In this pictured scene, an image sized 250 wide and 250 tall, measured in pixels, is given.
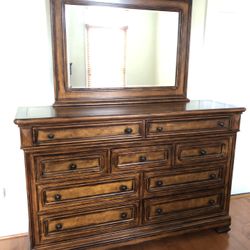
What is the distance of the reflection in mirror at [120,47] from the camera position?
1.96 meters

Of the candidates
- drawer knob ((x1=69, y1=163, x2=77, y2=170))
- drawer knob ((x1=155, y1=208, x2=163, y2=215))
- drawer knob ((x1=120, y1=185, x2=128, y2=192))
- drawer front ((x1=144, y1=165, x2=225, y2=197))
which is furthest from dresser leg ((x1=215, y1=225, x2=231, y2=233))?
drawer knob ((x1=69, y1=163, x2=77, y2=170))

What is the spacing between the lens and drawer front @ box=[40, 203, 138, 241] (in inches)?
69.0

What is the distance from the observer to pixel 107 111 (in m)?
1.82

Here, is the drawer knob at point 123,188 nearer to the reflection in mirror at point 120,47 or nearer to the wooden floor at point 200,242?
the wooden floor at point 200,242

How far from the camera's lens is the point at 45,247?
1.76 metres

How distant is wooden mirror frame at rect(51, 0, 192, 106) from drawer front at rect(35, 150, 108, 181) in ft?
1.54

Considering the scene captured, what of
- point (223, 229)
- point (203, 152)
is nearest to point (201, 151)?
point (203, 152)

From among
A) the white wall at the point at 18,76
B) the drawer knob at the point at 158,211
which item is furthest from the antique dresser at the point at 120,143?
the white wall at the point at 18,76

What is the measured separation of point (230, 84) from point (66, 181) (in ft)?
5.98

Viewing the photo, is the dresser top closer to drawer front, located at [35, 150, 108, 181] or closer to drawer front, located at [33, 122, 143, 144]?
drawer front, located at [33, 122, 143, 144]

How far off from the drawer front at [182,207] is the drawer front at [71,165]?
50 centimetres

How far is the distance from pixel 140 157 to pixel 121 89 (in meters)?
0.59

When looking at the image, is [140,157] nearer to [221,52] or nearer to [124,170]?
[124,170]

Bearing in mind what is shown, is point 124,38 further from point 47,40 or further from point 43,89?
point 43,89
